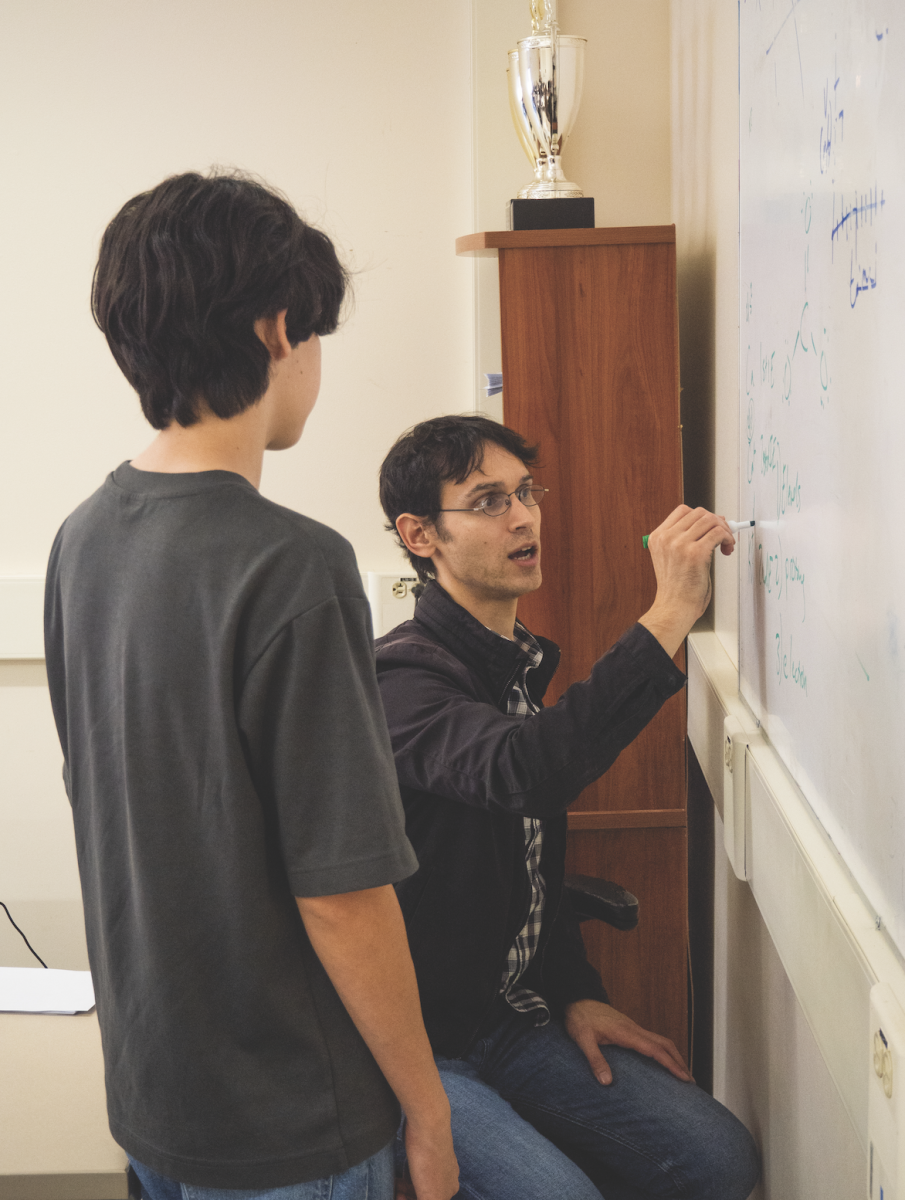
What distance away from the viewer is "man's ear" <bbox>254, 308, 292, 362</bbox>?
0.81 meters

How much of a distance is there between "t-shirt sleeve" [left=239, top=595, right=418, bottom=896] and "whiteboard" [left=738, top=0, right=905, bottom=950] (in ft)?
1.19

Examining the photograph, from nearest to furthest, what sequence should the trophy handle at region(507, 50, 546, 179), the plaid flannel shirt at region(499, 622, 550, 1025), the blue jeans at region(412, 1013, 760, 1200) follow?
the blue jeans at region(412, 1013, 760, 1200)
the plaid flannel shirt at region(499, 622, 550, 1025)
the trophy handle at region(507, 50, 546, 179)

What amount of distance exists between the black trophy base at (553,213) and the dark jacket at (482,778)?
80 cm

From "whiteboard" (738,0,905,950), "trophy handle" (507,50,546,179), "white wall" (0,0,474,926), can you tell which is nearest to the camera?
"whiteboard" (738,0,905,950)

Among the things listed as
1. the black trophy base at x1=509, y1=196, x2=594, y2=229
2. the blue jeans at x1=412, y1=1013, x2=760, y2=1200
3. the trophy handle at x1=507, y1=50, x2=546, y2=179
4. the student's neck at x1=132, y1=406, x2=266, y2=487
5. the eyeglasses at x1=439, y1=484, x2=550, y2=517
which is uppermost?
the trophy handle at x1=507, y1=50, x2=546, y2=179

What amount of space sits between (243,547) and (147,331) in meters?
0.19

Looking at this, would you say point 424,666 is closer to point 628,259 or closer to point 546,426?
point 546,426

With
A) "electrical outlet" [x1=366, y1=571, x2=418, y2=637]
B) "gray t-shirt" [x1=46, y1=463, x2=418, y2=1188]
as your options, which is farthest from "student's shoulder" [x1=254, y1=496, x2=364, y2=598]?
"electrical outlet" [x1=366, y1=571, x2=418, y2=637]

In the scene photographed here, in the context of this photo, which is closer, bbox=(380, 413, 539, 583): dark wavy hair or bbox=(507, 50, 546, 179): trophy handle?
bbox=(380, 413, 539, 583): dark wavy hair

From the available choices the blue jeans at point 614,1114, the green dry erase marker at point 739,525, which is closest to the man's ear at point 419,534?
the green dry erase marker at point 739,525

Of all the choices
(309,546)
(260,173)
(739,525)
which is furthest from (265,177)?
(309,546)

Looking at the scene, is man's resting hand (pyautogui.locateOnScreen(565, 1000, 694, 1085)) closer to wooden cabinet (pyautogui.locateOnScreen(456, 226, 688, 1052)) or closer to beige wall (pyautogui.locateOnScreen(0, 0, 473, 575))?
wooden cabinet (pyautogui.locateOnScreen(456, 226, 688, 1052))

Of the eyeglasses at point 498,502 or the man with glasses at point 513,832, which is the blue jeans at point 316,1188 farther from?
the eyeglasses at point 498,502

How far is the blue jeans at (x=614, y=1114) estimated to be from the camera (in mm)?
1317
